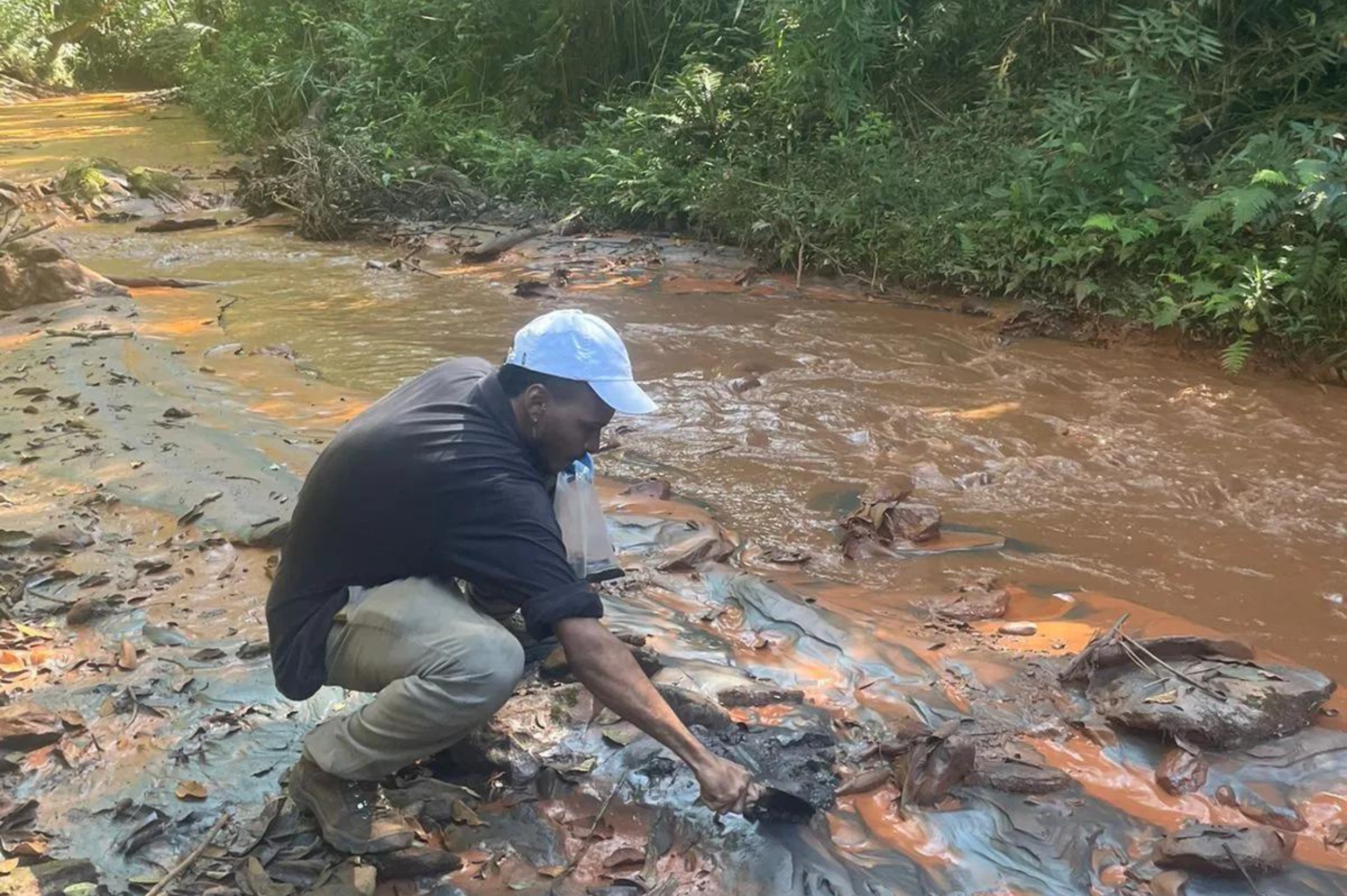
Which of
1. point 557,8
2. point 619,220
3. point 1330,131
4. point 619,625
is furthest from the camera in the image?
point 557,8

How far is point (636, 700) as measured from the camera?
8.11ft

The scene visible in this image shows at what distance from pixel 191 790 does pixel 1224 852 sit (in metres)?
2.68

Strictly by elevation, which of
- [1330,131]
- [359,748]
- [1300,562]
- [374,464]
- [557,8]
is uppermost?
[557,8]

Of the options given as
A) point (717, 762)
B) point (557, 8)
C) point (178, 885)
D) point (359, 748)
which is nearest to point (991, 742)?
point (717, 762)

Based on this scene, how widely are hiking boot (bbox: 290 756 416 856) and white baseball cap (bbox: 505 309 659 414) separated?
46.7 inches

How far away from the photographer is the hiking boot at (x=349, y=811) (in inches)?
103

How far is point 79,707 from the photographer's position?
326 centimetres

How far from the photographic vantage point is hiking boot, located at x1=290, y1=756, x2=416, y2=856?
262 centimetres

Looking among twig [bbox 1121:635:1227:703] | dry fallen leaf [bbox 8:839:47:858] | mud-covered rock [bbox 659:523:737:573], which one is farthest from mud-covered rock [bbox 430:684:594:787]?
twig [bbox 1121:635:1227:703]

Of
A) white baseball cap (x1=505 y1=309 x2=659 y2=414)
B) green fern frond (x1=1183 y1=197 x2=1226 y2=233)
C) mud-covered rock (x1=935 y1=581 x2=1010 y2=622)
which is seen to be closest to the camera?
white baseball cap (x1=505 y1=309 x2=659 y2=414)

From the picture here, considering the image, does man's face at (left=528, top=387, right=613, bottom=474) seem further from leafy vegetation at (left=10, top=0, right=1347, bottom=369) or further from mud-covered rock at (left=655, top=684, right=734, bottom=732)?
leafy vegetation at (left=10, top=0, right=1347, bottom=369)

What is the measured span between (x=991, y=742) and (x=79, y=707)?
2.78m

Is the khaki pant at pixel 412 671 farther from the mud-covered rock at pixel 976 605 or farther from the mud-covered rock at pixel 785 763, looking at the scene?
the mud-covered rock at pixel 976 605

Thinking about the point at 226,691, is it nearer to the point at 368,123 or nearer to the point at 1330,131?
the point at 1330,131
